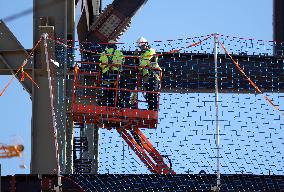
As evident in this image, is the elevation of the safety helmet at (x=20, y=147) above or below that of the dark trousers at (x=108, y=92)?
below

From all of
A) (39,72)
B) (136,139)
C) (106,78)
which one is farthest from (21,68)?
(136,139)

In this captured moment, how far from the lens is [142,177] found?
21484 mm

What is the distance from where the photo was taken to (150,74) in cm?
2606

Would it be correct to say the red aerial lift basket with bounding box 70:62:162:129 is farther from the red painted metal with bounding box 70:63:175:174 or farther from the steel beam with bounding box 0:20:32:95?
the steel beam with bounding box 0:20:32:95

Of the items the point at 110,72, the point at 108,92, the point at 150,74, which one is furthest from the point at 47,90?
the point at 150,74

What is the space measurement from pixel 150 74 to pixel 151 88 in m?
0.47

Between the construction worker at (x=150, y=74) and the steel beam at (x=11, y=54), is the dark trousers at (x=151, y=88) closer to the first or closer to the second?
the construction worker at (x=150, y=74)

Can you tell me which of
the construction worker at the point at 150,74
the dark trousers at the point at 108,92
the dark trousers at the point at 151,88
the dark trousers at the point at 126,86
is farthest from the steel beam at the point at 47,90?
the dark trousers at the point at 151,88

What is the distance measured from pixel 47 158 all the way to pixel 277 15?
10.5 meters

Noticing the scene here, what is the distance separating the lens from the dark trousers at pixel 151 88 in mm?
26031

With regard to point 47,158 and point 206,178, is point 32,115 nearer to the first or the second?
point 47,158

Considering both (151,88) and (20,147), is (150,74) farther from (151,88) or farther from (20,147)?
(20,147)

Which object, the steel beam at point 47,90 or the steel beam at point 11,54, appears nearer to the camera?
the steel beam at point 47,90

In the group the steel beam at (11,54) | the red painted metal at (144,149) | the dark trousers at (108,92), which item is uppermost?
the steel beam at (11,54)
